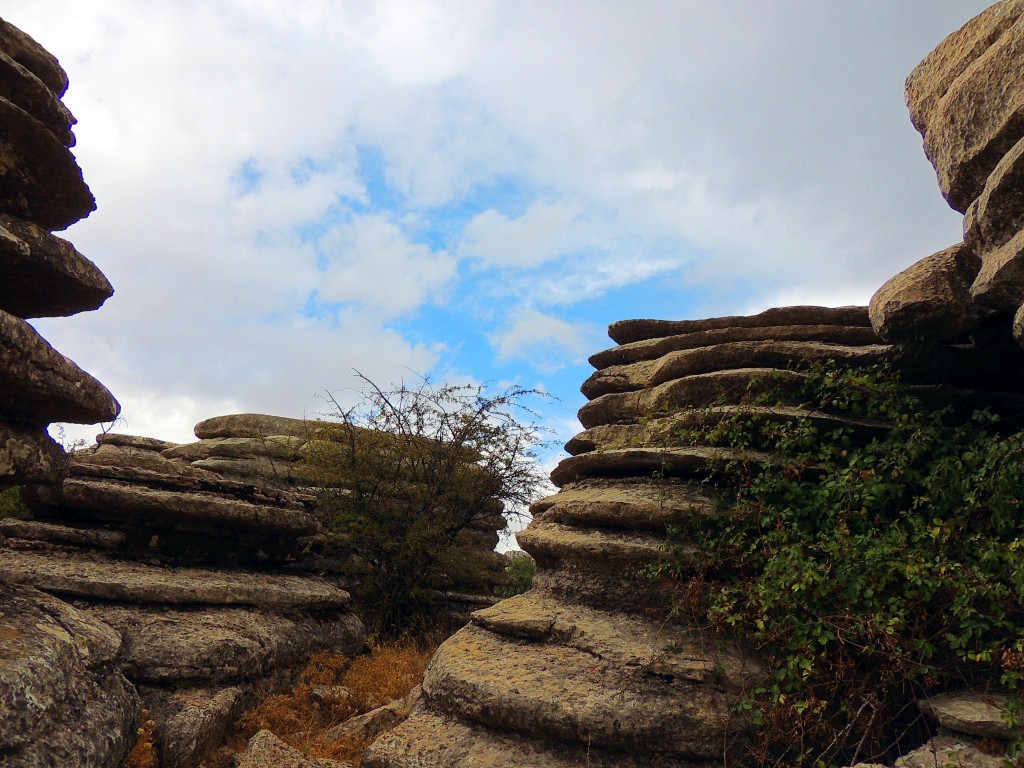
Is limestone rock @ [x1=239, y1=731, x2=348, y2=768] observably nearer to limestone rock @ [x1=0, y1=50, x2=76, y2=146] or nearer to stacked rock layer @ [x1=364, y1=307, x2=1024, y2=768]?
stacked rock layer @ [x1=364, y1=307, x2=1024, y2=768]

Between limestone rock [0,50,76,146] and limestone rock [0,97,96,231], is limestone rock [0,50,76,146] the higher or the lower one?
the higher one

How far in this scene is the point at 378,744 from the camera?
6184 millimetres

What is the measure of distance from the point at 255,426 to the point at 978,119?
46.3 ft

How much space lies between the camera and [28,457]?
618 cm

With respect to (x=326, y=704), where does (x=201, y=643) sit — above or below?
above

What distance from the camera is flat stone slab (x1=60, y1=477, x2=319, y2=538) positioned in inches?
337

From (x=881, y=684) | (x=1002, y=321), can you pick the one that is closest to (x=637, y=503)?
(x=881, y=684)

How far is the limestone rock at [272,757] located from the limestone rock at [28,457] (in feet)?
9.08

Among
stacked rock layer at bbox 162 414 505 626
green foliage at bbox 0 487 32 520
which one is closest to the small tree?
stacked rock layer at bbox 162 414 505 626

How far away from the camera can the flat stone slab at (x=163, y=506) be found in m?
8.55

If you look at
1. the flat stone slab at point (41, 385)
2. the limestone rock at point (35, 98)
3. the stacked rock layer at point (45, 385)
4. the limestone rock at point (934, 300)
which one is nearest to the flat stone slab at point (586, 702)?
the stacked rock layer at point (45, 385)

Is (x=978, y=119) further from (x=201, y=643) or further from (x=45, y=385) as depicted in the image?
(x=201, y=643)

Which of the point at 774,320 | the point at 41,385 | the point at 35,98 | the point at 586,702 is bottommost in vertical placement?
the point at 586,702

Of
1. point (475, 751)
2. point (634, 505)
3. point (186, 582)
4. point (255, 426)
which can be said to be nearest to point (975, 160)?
point (634, 505)
